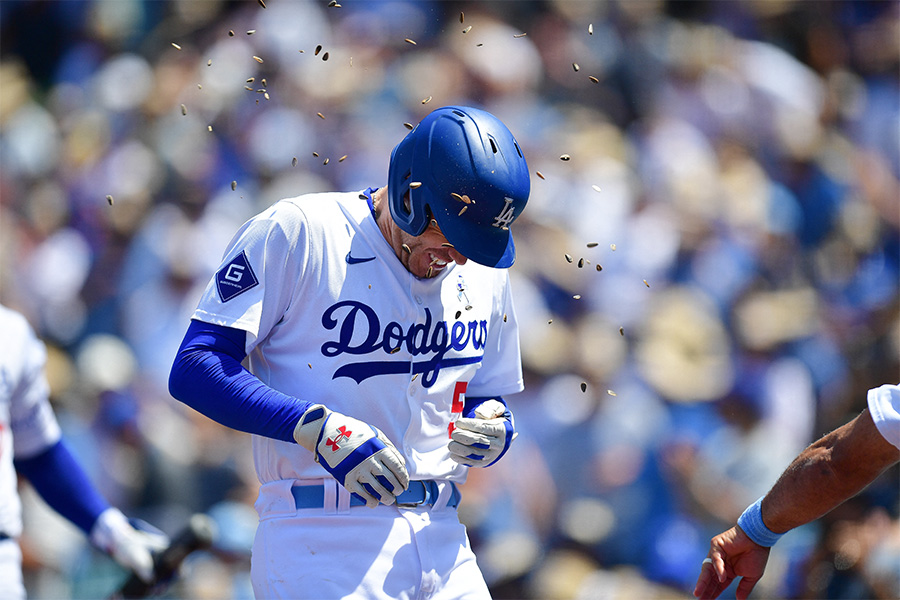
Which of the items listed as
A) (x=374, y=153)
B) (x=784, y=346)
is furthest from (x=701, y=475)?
(x=374, y=153)

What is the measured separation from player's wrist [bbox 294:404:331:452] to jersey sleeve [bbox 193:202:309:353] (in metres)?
0.26

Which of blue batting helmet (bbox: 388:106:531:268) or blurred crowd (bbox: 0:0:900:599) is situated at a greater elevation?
blue batting helmet (bbox: 388:106:531:268)

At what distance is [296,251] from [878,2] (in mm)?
5554

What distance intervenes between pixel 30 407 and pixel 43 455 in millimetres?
200

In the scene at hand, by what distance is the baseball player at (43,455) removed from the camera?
3.20 meters

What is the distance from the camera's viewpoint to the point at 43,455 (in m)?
3.39

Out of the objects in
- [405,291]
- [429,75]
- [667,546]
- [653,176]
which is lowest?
[667,546]

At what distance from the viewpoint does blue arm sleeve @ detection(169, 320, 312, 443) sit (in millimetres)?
2279

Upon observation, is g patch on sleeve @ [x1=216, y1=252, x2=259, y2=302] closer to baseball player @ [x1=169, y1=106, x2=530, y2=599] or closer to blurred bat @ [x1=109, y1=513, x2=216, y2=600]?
baseball player @ [x1=169, y1=106, x2=530, y2=599]

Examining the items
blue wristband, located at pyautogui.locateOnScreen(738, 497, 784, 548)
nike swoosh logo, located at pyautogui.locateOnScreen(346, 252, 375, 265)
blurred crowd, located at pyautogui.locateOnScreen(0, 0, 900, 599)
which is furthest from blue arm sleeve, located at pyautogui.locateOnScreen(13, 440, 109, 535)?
blue wristband, located at pyautogui.locateOnScreen(738, 497, 784, 548)

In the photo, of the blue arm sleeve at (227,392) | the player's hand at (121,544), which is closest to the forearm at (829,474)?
the blue arm sleeve at (227,392)

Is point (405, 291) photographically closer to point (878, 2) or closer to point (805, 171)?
point (805, 171)

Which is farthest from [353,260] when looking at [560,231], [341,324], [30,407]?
[560,231]

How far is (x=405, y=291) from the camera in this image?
2564 mm
